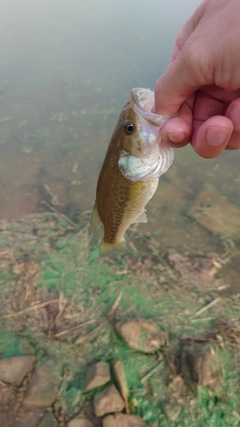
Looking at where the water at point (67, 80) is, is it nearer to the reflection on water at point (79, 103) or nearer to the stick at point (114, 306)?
the reflection on water at point (79, 103)

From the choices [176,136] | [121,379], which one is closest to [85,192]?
[121,379]

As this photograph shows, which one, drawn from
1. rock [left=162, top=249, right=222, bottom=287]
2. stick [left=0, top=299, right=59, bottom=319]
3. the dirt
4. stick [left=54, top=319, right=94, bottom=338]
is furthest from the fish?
rock [left=162, top=249, right=222, bottom=287]

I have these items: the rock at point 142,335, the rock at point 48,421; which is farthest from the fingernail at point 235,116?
the rock at point 48,421

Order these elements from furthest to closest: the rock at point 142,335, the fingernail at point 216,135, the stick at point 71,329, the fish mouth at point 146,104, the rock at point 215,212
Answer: the rock at point 215,212
the stick at point 71,329
the rock at point 142,335
the fish mouth at point 146,104
the fingernail at point 216,135

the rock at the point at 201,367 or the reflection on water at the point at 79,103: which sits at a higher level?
the reflection on water at the point at 79,103

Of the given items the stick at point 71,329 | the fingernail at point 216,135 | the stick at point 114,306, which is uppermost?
the fingernail at point 216,135

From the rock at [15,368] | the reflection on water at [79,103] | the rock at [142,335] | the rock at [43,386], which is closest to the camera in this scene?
the rock at [43,386]

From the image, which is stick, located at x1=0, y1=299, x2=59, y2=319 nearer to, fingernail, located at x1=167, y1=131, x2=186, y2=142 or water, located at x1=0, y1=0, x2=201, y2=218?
water, located at x1=0, y1=0, x2=201, y2=218
